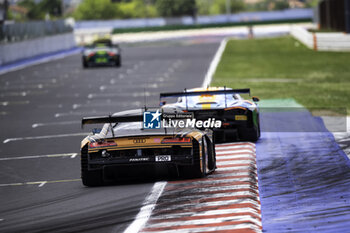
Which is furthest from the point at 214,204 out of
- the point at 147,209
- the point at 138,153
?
the point at 138,153

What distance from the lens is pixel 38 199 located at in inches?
461

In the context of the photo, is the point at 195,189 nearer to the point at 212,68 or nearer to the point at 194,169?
the point at 194,169

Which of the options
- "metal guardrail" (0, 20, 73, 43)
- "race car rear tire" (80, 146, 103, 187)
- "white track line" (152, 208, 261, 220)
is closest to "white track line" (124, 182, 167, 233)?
"white track line" (152, 208, 261, 220)

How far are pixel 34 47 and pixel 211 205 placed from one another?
2107 inches

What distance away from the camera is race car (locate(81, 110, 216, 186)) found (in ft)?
39.3

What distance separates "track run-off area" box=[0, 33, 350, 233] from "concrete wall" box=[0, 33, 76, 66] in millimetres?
30808

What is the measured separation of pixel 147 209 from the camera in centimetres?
1053

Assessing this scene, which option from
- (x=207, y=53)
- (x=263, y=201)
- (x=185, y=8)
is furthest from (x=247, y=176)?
(x=185, y=8)

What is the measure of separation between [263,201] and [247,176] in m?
1.97

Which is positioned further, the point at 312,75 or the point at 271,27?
the point at 271,27

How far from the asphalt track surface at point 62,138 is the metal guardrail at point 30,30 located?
7.35 meters

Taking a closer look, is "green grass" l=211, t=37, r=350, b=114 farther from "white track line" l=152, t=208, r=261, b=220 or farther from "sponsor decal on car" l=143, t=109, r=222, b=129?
"white track line" l=152, t=208, r=261, b=220

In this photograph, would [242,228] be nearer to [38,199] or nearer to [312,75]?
[38,199]

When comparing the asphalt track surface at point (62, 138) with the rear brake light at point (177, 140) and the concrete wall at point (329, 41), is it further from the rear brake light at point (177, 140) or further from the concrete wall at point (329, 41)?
the concrete wall at point (329, 41)
